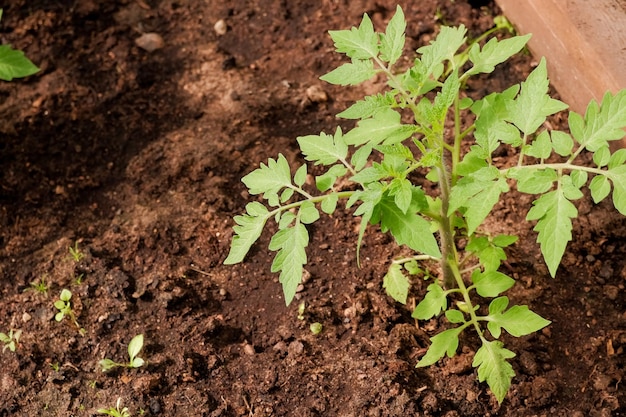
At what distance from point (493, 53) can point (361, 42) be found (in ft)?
1.38

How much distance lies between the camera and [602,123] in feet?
6.58

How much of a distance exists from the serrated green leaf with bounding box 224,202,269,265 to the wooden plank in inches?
59.6

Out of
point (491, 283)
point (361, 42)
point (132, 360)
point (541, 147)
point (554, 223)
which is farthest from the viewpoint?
point (132, 360)

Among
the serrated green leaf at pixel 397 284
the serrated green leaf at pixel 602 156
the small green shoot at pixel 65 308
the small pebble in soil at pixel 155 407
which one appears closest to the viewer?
the serrated green leaf at pixel 602 156

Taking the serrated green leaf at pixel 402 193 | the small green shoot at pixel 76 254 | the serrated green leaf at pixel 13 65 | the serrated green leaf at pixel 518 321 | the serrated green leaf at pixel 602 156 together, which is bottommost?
the small green shoot at pixel 76 254

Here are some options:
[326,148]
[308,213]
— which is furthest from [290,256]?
[326,148]

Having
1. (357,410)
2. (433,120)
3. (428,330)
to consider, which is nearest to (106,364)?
(357,410)

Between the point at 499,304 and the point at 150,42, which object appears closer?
the point at 499,304

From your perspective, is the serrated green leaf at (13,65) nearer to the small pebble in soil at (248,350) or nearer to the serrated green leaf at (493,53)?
the small pebble in soil at (248,350)

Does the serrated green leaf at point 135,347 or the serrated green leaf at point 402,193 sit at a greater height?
the serrated green leaf at point 402,193

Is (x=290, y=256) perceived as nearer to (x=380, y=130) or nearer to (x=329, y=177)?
(x=329, y=177)

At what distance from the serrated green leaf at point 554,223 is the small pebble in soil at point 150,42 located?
237 cm

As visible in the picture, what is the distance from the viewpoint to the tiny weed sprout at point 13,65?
2873 millimetres

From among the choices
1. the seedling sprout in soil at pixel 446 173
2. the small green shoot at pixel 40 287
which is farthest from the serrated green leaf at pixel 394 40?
the small green shoot at pixel 40 287
